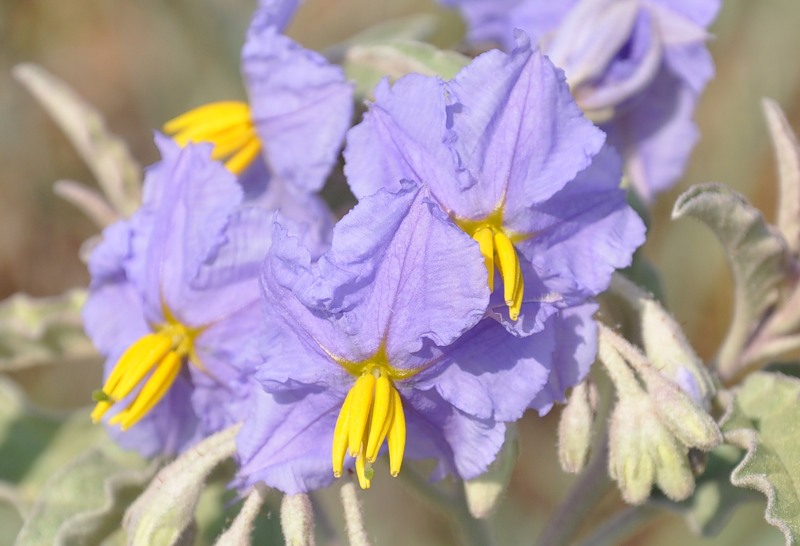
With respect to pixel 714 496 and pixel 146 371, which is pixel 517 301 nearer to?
pixel 146 371

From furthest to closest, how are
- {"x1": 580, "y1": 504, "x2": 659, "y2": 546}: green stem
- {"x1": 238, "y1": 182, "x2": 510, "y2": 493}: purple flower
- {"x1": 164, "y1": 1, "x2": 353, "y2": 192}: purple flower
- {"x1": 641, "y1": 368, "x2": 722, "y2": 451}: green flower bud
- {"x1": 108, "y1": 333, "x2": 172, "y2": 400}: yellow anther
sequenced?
1. {"x1": 580, "y1": 504, "x2": 659, "y2": 546}: green stem
2. {"x1": 164, "y1": 1, "x2": 353, "y2": 192}: purple flower
3. {"x1": 108, "y1": 333, "x2": 172, "y2": 400}: yellow anther
4. {"x1": 641, "y1": 368, "x2": 722, "y2": 451}: green flower bud
5. {"x1": 238, "y1": 182, "x2": 510, "y2": 493}: purple flower

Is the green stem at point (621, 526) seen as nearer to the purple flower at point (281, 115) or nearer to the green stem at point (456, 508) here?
the green stem at point (456, 508)

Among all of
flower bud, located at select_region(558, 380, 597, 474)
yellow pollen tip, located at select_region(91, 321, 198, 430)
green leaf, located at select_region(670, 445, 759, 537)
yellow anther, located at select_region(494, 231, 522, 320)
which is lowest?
green leaf, located at select_region(670, 445, 759, 537)

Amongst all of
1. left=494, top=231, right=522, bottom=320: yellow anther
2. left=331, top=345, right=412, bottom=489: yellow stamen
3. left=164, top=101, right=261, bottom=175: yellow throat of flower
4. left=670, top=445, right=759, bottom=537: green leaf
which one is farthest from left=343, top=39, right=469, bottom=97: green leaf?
left=670, top=445, right=759, bottom=537: green leaf

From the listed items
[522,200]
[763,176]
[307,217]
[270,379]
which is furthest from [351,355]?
[763,176]

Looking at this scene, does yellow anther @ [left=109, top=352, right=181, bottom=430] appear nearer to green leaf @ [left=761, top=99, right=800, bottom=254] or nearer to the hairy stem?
the hairy stem

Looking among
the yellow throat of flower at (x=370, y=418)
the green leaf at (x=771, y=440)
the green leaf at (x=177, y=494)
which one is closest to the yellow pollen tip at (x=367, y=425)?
the yellow throat of flower at (x=370, y=418)

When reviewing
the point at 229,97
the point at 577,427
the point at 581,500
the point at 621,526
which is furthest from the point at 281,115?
the point at 229,97

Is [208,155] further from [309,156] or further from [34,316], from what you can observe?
[34,316]
